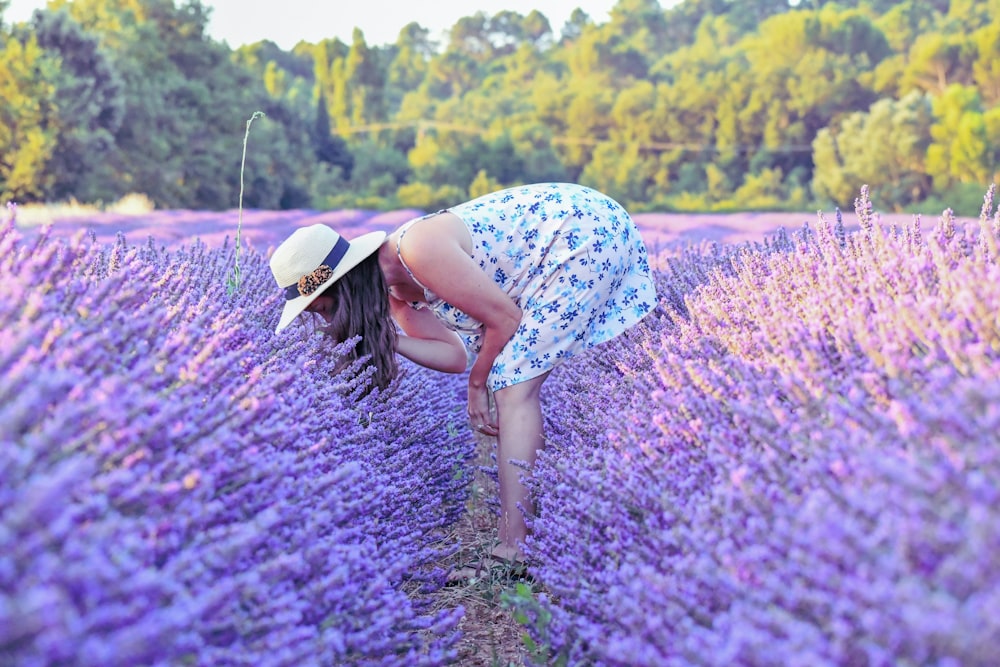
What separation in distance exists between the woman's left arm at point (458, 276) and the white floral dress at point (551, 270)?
0.06 metres

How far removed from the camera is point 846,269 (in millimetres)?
2348

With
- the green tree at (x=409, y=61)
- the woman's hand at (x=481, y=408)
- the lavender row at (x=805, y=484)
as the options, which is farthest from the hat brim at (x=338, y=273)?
the green tree at (x=409, y=61)

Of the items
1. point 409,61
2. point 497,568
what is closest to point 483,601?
point 497,568

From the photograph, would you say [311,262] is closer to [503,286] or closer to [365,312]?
[365,312]

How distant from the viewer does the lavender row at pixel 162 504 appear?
1.01 meters

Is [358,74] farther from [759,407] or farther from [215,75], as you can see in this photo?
[759,407]

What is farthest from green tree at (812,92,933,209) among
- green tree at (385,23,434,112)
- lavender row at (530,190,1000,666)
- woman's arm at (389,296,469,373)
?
→ green tree at (385,23,434,112)

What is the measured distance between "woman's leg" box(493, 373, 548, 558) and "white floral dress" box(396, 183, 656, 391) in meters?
0.06

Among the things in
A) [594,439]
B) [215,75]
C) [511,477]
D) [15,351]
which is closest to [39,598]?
[15,351]

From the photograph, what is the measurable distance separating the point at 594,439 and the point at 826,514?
1.35m

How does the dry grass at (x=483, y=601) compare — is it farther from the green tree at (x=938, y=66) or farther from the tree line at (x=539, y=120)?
the green tree at (x=938, y=66)

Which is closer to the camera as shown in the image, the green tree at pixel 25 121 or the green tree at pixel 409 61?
the green tree at pixel 25 121

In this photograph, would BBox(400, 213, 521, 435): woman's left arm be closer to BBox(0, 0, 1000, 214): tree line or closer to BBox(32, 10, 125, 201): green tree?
BBox(0, 0, 1000, 214): tree line

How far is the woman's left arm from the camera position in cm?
272
